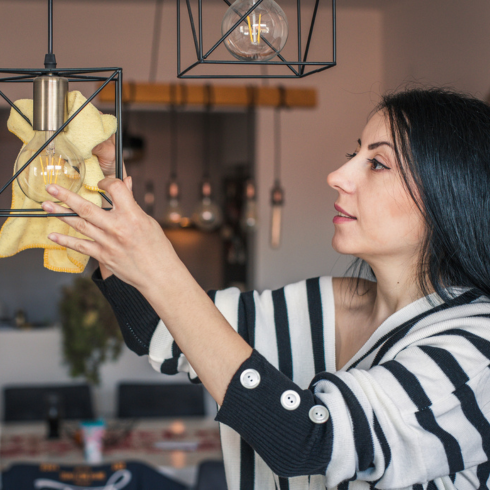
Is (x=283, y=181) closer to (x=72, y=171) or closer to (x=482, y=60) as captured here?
(x=482, y=60)

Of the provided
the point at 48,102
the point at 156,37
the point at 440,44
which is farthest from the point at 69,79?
the point at 156,37

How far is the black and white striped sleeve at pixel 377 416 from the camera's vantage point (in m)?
0.65

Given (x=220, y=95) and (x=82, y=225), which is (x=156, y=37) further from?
(x=82, y=225)

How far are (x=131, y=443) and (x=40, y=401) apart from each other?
781 millimetres

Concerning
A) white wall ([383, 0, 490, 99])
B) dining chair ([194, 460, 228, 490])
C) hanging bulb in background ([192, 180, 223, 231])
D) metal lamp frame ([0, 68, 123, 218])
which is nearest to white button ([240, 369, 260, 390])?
metal lamp frame ([0, 68, 123, 218])

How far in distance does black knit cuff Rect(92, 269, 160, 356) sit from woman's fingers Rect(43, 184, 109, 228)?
341 mm

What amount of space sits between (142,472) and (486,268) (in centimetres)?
140

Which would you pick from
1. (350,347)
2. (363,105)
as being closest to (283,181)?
(363,105)

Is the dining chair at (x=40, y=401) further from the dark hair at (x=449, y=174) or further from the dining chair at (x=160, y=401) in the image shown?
the dark hair at (x=449, y=174)

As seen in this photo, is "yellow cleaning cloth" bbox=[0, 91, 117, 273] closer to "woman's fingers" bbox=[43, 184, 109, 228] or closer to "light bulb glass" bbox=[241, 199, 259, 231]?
"woman's fingers" bbox=[43, 184, 109, 228]

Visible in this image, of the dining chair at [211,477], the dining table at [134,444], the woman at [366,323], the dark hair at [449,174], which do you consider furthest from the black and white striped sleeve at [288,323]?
the dining table at [134,444]

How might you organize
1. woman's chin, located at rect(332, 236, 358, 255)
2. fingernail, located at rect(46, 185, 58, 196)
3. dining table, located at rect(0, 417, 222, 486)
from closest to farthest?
1. fingernail, located at rect(46, 185, 58, 196)
2. woman's chin, located at rect(332, 236, 358, 255)
3. dining table, located at rect(0, 417, 222, 486)

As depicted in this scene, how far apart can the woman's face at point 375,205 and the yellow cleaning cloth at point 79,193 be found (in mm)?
362

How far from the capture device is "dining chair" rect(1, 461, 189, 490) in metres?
1.79
